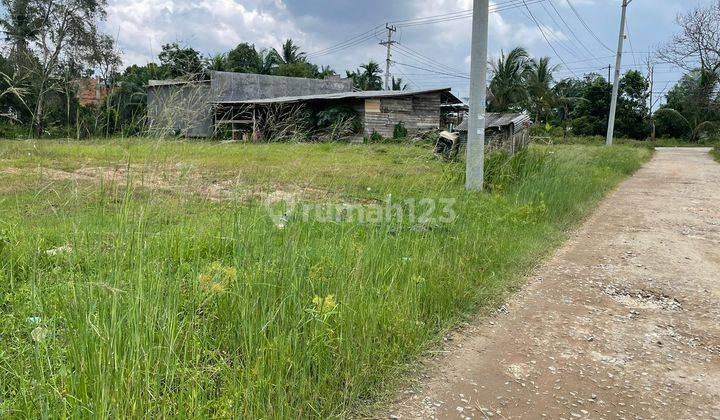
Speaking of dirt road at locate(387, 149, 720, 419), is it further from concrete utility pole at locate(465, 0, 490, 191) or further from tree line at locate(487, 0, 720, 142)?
tree line at locate(487, 0, 720, 142)

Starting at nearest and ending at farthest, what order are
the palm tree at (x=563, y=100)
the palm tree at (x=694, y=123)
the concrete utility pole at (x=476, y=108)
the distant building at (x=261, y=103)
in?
the distant building at (x=261, y=103)
the concrete utility pole at (x=476, y=108)
the palm tree at (x=694, y=123)
the palm tree at (x=563, y=100)

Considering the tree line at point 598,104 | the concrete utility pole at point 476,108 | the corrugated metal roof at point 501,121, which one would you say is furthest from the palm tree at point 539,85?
the concrete utility pole at point 476,108

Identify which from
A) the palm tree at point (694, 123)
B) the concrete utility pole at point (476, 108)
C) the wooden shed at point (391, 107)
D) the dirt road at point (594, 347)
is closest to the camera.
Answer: the dirt road at point (594, 347)

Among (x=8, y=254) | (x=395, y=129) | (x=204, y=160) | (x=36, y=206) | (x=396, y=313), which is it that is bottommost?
(x=396, y=313)

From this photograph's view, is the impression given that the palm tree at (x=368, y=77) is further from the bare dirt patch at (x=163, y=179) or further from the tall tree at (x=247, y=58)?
the bare dirt patch at (x=163, y=179)

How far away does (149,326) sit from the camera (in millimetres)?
1771

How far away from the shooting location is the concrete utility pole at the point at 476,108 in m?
7.00

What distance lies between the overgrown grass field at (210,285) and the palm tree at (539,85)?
117ft

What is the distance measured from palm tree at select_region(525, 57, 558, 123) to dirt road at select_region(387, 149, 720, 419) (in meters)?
34.4

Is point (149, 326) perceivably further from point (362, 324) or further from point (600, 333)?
point (600, 333)

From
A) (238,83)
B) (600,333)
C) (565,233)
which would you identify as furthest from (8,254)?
(238,83)

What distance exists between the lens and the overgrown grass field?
66.2 inches

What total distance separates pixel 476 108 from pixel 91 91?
5563mm

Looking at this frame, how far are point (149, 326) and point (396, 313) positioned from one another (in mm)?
1405
